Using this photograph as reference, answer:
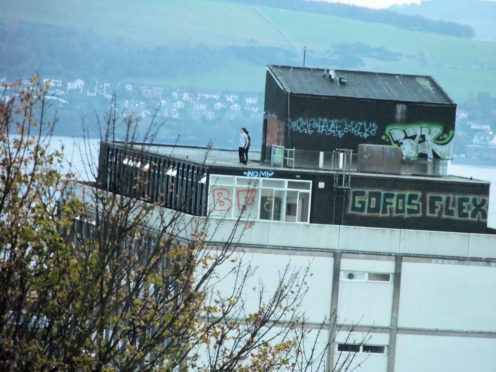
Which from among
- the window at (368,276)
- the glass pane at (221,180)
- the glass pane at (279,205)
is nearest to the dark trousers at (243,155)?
the glass pane at (279,205)

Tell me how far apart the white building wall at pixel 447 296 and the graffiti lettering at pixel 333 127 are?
25.3 ft

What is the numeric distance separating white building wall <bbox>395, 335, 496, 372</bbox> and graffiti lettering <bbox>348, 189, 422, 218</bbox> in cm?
546

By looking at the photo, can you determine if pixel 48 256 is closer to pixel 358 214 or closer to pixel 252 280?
pixel 252 280

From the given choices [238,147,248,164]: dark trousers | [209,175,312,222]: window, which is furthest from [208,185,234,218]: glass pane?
[238,147,248,164]: dark trousers

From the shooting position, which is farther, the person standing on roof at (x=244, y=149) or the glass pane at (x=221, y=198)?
the person standing on roof at (x=244, y=149)

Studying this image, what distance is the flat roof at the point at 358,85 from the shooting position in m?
55.9

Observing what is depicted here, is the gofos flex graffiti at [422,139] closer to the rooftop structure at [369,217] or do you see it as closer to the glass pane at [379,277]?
the rooftop structure at [369,217]

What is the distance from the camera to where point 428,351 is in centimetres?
5047

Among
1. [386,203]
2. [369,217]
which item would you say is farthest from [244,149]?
[386,203]

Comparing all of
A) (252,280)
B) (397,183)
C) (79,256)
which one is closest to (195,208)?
(252,280)

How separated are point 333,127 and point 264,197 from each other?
5.44 m

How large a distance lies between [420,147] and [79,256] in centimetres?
3923

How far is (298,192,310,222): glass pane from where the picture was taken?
170 feet

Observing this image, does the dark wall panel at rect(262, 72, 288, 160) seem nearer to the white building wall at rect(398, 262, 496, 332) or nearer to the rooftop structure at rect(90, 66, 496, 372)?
the rooftop structure at rect(90, 66, 496, 372)
